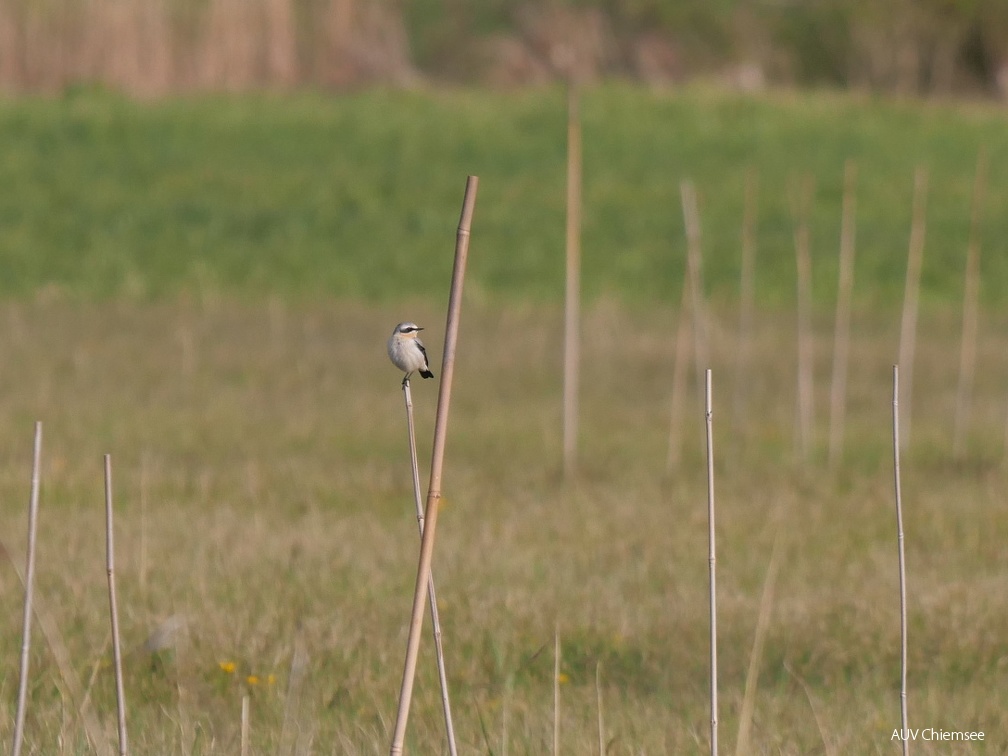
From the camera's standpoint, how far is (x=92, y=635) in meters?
5.18

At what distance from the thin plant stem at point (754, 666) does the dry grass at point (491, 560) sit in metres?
0.06

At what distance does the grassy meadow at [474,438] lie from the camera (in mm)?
4777

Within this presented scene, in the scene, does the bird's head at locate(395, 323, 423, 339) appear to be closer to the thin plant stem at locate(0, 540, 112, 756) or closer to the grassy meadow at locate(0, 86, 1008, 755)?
the thin plant stem at locate(0, 540, 112, 756)

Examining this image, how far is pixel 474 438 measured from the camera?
34.5 ft

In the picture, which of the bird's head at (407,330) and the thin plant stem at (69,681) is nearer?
the bird's head at (407,330)

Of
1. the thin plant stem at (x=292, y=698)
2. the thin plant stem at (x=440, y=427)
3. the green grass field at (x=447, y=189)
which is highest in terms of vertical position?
the green grass field at (x=447, y=189)

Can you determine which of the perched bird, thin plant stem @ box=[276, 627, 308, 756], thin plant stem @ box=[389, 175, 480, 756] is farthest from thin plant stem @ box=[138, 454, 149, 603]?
the perched bird

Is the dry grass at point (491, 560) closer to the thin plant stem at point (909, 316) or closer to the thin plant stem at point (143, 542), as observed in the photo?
the thin plant stem at point (143, 542)

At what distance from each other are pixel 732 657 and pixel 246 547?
2.09m

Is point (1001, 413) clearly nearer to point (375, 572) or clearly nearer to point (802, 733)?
point (375, 572)

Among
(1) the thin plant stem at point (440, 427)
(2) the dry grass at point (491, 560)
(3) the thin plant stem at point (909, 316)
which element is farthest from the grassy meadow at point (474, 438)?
(1) the thin plant stem at point (440, 427)

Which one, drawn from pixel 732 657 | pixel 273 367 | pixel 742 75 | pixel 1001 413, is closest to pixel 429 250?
pixel 273 367

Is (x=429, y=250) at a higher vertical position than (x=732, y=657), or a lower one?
higher

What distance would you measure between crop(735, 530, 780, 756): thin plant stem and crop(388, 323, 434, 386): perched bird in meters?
1.28
